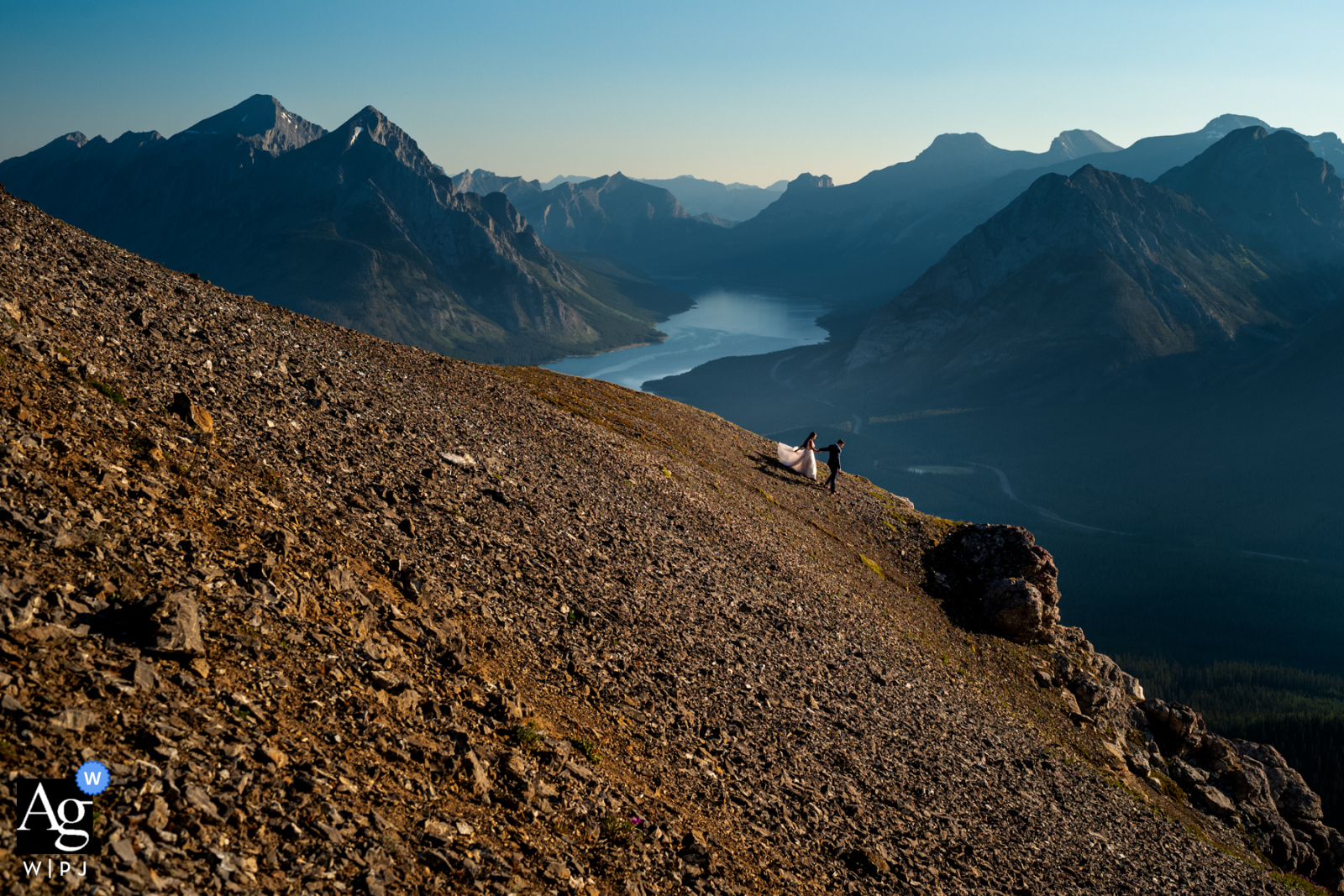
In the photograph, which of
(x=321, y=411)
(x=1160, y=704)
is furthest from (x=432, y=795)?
(x=1160, y=704)

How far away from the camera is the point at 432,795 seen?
40.0 feet

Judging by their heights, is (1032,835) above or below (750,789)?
below

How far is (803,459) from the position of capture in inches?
1866

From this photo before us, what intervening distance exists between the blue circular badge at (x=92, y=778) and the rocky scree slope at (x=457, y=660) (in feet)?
0.50

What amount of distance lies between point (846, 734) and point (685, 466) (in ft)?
63.2

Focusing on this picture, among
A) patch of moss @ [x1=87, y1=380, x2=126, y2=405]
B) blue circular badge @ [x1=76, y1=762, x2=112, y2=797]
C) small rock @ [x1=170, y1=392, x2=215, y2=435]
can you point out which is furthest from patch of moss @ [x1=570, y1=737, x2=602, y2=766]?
patch of moss @ [x1=87, y1=380, x2=126, y2=405]

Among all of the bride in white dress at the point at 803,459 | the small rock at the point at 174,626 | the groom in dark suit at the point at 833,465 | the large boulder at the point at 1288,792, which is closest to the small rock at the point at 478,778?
the small rock at the point at 174,626

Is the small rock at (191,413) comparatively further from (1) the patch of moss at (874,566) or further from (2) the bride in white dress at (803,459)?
(2) the bride in white dress at (803,459)

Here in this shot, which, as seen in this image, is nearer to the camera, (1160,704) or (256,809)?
(256,809)

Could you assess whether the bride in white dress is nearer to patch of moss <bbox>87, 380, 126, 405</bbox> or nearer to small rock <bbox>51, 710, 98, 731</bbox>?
patch of moss <bbox>87, 380, 126, 405</bbox>

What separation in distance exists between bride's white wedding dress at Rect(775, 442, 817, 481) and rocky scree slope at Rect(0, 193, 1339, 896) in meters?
9.75

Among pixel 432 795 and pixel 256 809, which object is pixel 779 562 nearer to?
pixel 432 795

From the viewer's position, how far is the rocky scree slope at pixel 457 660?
10.5 meters

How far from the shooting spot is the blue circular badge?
8.70 metres
